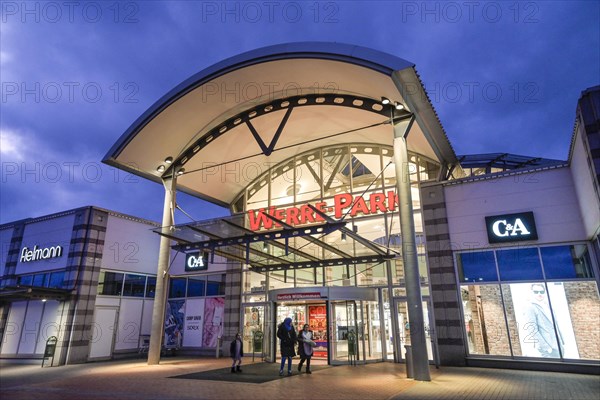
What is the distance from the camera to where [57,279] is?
59.8 ft

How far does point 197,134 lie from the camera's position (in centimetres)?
1742

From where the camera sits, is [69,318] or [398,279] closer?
[398,279]

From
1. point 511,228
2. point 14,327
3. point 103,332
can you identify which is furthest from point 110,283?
point 511,228

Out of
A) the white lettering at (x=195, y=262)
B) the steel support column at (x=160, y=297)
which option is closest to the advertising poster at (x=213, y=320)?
the white lettering at (x=195, y=262)

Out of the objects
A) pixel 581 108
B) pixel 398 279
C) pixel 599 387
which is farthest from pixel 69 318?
pixel 581 108

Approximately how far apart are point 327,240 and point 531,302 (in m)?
6.67

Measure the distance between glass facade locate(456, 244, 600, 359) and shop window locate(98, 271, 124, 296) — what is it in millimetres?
15453

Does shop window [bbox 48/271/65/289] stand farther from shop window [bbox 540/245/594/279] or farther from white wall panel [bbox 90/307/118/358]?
shop window [bbox 540/245/594/279]

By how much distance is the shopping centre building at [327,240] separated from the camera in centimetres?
1194

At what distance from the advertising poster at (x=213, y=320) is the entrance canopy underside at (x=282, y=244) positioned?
4.00 meters

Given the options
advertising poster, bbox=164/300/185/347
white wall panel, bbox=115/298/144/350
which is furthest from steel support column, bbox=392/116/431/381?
white wall panel, bbox=115/298/144/350

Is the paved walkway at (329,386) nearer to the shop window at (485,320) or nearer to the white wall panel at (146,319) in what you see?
the shop window at (485,320)

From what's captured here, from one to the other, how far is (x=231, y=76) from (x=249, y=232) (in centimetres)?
632

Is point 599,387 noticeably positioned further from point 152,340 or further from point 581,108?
point 152,340
